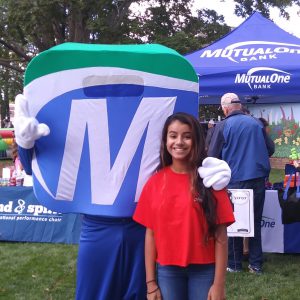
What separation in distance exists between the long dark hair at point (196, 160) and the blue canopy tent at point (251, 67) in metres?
3.93

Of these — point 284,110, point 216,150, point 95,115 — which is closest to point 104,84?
point 95,115

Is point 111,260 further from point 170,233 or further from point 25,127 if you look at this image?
point 25,127

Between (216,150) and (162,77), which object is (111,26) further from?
(162,77)

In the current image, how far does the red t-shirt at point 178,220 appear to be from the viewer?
217 centimetres

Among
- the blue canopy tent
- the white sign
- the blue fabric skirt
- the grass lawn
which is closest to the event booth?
the blue canopy tent

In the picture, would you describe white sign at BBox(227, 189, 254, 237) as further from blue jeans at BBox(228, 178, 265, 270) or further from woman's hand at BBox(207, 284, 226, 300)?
woman's hand at BBox(207, 284, 226, 300)

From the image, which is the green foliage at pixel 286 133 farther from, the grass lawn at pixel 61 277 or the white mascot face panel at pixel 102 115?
the white mascot face panel at pixel 102 115

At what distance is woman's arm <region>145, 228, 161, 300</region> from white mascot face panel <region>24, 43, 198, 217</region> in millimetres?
164

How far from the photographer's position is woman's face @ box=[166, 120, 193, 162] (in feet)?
7.32

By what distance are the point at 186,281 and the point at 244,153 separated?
8.59ft

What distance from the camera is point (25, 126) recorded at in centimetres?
216

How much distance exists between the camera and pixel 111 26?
1595 cm

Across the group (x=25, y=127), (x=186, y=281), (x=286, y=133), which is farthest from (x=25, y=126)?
(x=286, y=133)

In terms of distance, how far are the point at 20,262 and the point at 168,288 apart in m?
3.44
